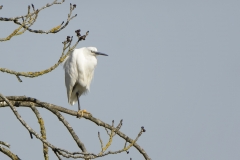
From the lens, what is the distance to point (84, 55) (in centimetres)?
1402

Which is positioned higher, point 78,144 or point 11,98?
point 11,98

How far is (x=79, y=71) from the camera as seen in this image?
13.6 m

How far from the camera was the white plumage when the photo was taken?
13625mm

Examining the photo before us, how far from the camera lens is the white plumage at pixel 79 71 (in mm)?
13625

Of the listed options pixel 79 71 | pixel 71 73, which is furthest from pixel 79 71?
pixel 71 73

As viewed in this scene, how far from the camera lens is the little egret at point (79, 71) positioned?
44.7 feet

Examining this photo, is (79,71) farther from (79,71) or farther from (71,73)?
(71,73)

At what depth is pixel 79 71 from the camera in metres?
13.6

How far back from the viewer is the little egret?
536 inches

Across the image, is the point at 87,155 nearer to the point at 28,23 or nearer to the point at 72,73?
the point at 28,23

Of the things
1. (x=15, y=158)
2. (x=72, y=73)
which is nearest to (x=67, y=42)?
(x=15, y=158)

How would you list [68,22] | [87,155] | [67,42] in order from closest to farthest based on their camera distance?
[87,155] → [67,42] → [68,22]

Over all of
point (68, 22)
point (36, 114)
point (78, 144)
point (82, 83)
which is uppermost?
point (82, 83)

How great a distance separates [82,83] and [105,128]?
6.48m
